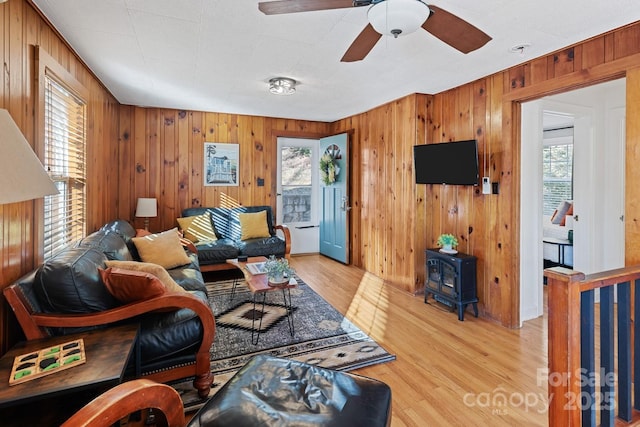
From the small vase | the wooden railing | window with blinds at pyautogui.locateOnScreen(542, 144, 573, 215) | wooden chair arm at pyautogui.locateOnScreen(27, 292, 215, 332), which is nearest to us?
the wooden railing

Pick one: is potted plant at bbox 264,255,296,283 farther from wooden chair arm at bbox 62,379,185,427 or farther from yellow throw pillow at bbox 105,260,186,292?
wooden chair arm at bbox 62,379,185,427

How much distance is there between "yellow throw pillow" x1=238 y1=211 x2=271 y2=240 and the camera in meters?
4.82

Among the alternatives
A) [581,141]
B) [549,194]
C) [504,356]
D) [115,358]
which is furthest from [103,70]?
→ [549,194]

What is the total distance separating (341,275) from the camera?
15.9 feet

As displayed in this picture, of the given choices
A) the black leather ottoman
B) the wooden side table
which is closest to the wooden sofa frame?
the black leather ottoman

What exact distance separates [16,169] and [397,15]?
1.65m

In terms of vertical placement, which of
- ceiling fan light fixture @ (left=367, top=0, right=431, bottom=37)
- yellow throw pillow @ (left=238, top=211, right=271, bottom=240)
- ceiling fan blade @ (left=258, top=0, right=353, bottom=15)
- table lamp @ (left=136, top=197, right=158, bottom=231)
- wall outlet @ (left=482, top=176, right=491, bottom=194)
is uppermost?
ceiling fan blade @ (left=258, top=0, right=353, bottom=15)

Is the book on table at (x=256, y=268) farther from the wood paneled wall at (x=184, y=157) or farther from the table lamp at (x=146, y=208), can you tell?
the wood paneled wall at (x=184, y=157)

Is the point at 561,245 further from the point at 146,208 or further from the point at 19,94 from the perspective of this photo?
the point at 19,94

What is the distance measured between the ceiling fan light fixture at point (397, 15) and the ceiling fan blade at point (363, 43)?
0.16 meters

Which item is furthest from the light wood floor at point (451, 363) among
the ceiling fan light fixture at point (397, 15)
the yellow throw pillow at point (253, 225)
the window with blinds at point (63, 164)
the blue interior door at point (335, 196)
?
the window with blinds at point (63, 164)

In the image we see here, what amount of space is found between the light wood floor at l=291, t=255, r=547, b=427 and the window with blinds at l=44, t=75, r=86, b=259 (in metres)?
2.47

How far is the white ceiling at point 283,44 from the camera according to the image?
203cm

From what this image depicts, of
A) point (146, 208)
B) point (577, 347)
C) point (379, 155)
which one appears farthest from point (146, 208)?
point (577, 347)
